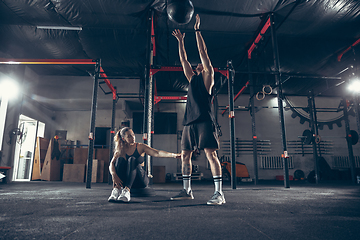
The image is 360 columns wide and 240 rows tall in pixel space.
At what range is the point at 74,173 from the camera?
6023mm

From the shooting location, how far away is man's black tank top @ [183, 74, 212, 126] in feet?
6.43

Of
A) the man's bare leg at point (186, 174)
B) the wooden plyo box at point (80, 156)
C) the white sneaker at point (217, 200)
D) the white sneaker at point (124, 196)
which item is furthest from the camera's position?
the wooden plyo box at point (80, 156)

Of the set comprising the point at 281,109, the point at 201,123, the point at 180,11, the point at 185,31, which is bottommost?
the point at 201,123

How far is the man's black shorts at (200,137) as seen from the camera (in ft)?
6.26

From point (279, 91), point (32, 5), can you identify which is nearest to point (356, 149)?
point (279, 91)

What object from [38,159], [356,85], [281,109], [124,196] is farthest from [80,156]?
[356,85]

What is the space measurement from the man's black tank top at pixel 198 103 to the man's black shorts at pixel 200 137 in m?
0.05

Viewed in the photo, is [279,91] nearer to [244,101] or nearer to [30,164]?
[244,101]

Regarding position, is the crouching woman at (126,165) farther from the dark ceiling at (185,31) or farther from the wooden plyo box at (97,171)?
the wooden plyo box at (97,171)

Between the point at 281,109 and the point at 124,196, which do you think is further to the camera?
the point at 281,109

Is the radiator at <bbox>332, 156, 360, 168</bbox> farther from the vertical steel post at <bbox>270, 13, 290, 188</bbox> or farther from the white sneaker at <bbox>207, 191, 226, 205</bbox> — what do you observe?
the white sneaker at <bbox>207, 191, 226, 205</bbox>

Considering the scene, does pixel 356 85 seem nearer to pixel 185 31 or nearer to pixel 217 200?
pixel 185 31

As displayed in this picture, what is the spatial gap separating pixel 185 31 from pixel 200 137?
11.4 ft

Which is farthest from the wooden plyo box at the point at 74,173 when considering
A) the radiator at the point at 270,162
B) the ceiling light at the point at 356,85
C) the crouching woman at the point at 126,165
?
the ceiling light at the point at 356,85
